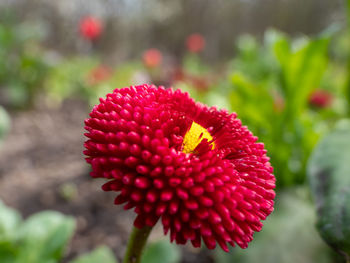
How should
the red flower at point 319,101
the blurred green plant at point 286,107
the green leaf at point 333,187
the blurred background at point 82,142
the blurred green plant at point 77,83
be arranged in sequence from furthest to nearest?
the blurred green plant at point 77,83, the red flower at point 319,101, the blurred green plant at point 286,107, the blurred background at point 82,142, the green leaf at point 333,187

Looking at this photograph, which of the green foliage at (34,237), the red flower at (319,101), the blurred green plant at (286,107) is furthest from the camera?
the red flower at (319,101)

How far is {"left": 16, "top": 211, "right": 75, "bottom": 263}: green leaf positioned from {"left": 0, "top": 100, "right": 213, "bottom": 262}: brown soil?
40 cm

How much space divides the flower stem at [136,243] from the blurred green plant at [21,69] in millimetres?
3309

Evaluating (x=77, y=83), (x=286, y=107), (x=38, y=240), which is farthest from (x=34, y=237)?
(x=77, y=83)

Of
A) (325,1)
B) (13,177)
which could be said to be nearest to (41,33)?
(13,177)

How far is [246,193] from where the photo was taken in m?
0.52

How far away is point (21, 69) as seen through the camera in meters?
3.57

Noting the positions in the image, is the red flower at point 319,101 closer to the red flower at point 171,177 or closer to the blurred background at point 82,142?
the blurred background at point 82,142

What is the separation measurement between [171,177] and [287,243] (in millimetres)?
A: 845

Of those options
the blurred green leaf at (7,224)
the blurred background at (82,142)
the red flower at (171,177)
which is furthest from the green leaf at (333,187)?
the blurred green leaf at (7,224)

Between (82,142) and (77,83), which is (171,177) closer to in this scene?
(82,142)

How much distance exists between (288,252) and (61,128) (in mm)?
2939

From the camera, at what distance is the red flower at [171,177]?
1.60 feet

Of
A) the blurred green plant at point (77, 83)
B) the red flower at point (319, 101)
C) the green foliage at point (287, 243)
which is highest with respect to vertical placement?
the blurred green plant at point (77, 83)
